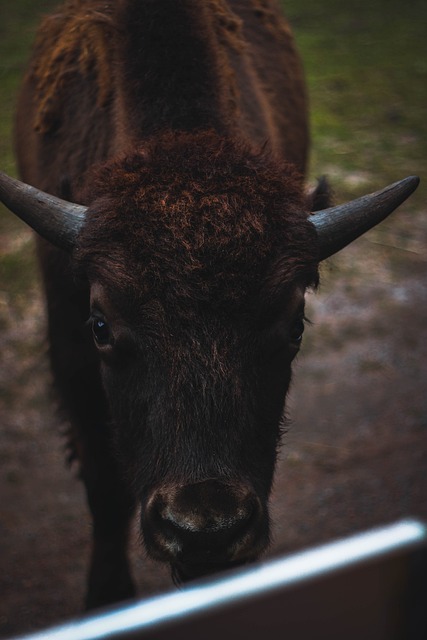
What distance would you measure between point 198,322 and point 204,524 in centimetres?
63

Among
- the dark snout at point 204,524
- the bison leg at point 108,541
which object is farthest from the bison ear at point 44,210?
the bison leg at point 108,541

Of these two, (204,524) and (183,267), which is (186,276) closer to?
(183,267)

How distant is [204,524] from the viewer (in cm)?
216

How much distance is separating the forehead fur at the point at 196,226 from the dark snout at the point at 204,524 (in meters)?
0.60

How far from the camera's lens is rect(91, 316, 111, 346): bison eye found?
2.62 metres

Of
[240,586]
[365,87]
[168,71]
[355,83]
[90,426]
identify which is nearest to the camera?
[240,586]

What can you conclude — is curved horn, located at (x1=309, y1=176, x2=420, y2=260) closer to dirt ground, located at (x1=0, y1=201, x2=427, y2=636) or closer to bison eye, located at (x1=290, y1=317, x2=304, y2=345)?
bison eye, located at (x1=290, y1=317, x2=304, y2=345)

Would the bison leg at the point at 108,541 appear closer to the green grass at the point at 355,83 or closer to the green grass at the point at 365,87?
the green grass at the point at 355,83

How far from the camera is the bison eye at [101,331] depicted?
8.59 feet

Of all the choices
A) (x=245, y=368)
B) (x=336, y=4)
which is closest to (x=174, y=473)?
(x=245, y=368)

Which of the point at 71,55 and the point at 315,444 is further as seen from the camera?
the point at 315,444

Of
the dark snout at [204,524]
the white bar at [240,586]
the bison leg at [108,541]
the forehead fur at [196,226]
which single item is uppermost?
the white bar at [240,586]

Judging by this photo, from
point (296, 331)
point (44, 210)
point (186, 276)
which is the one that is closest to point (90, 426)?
point (44, 210)

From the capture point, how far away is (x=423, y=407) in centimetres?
518
